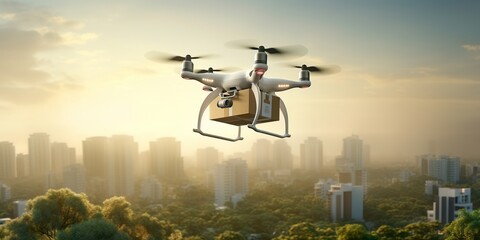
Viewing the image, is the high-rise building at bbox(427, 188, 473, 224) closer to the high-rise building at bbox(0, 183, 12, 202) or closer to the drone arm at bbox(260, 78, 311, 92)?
the drone arm at bbox(260, 78, 311, 92)

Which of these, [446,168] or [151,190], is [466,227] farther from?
[446,168]

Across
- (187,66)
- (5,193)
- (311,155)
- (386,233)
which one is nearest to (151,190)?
(5,193)

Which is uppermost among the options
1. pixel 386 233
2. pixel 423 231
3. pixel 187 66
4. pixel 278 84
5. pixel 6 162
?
pixel 187 66

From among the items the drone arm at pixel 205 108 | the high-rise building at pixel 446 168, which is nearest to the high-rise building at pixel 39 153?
the high-rise building at pixel 446 168

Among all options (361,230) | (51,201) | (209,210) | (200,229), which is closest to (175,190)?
(209,210)

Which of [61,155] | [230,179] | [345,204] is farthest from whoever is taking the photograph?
[61,155]

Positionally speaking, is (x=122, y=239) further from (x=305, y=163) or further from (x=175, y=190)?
(x=305, y=163)

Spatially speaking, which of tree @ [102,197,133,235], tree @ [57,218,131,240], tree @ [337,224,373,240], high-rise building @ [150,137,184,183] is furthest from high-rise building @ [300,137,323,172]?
tree @ [57,218,131,240]
